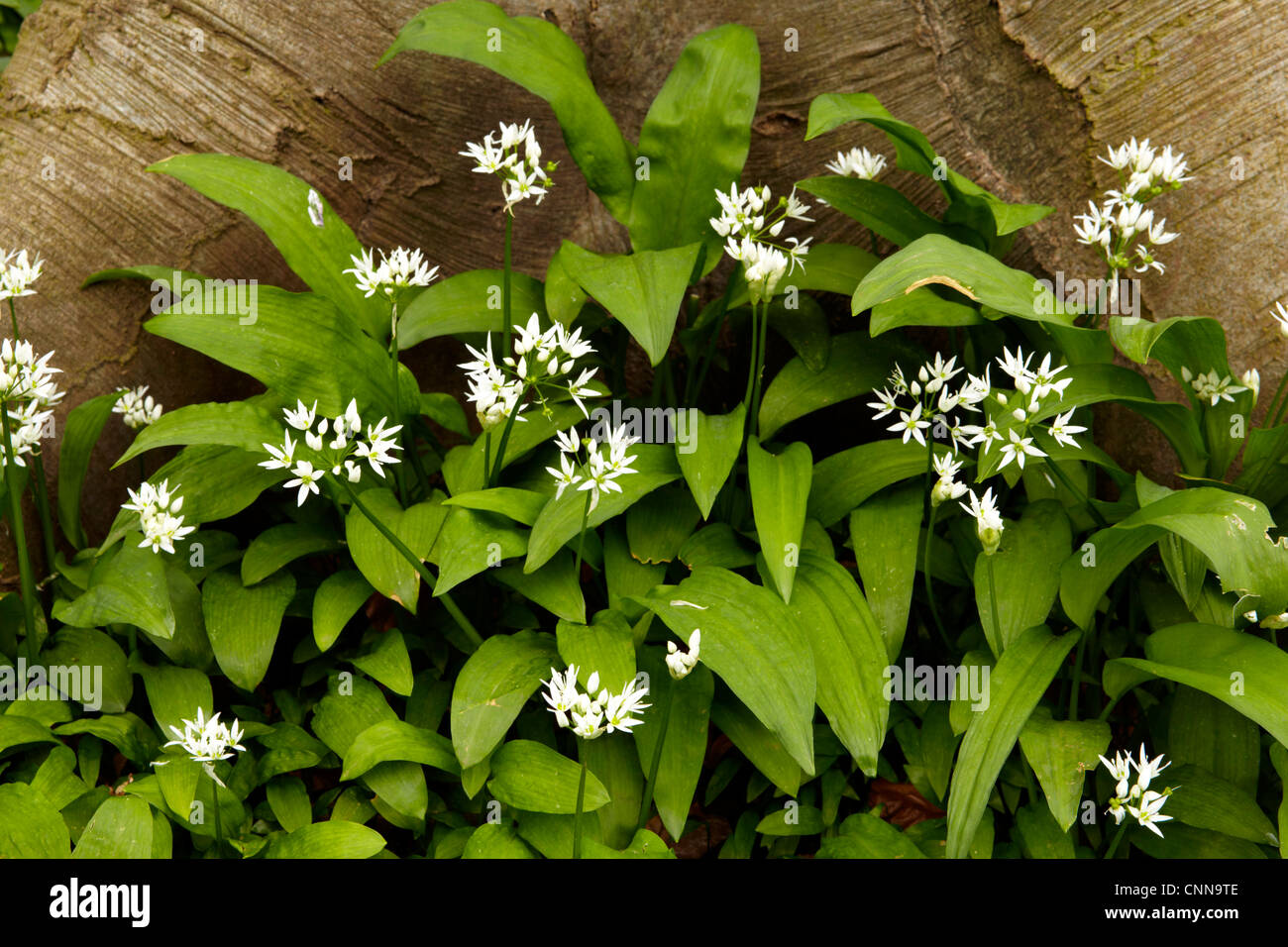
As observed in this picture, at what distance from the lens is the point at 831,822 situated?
2.22 m

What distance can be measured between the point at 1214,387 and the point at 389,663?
1898 millimetres

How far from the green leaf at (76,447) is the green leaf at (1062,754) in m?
2.30

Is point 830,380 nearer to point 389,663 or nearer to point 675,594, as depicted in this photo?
point 675,594

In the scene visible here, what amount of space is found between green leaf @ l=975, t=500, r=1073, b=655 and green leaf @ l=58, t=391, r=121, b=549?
2153mm

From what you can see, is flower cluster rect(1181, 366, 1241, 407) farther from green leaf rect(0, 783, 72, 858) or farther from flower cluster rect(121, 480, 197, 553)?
green leaf rect(0, 783, 72, 858)

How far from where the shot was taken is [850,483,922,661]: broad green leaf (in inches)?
88.8

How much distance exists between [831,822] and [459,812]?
78cm

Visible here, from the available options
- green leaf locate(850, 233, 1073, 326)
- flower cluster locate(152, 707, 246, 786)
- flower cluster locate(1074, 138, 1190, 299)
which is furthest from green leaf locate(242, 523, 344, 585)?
flower cluster locate(1074, 138, 1190, 299)

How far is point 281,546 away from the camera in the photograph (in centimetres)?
246

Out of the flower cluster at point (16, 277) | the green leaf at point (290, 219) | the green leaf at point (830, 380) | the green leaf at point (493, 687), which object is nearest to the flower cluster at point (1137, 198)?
the green leaf at point (830, 380)

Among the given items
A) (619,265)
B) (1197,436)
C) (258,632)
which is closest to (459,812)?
(258,632)

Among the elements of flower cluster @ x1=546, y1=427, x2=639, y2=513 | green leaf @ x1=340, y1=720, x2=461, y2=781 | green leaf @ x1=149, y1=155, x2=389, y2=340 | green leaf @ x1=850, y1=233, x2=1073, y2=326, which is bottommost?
green leaf @ x1=340, y1=720, x2=461, y2=781
